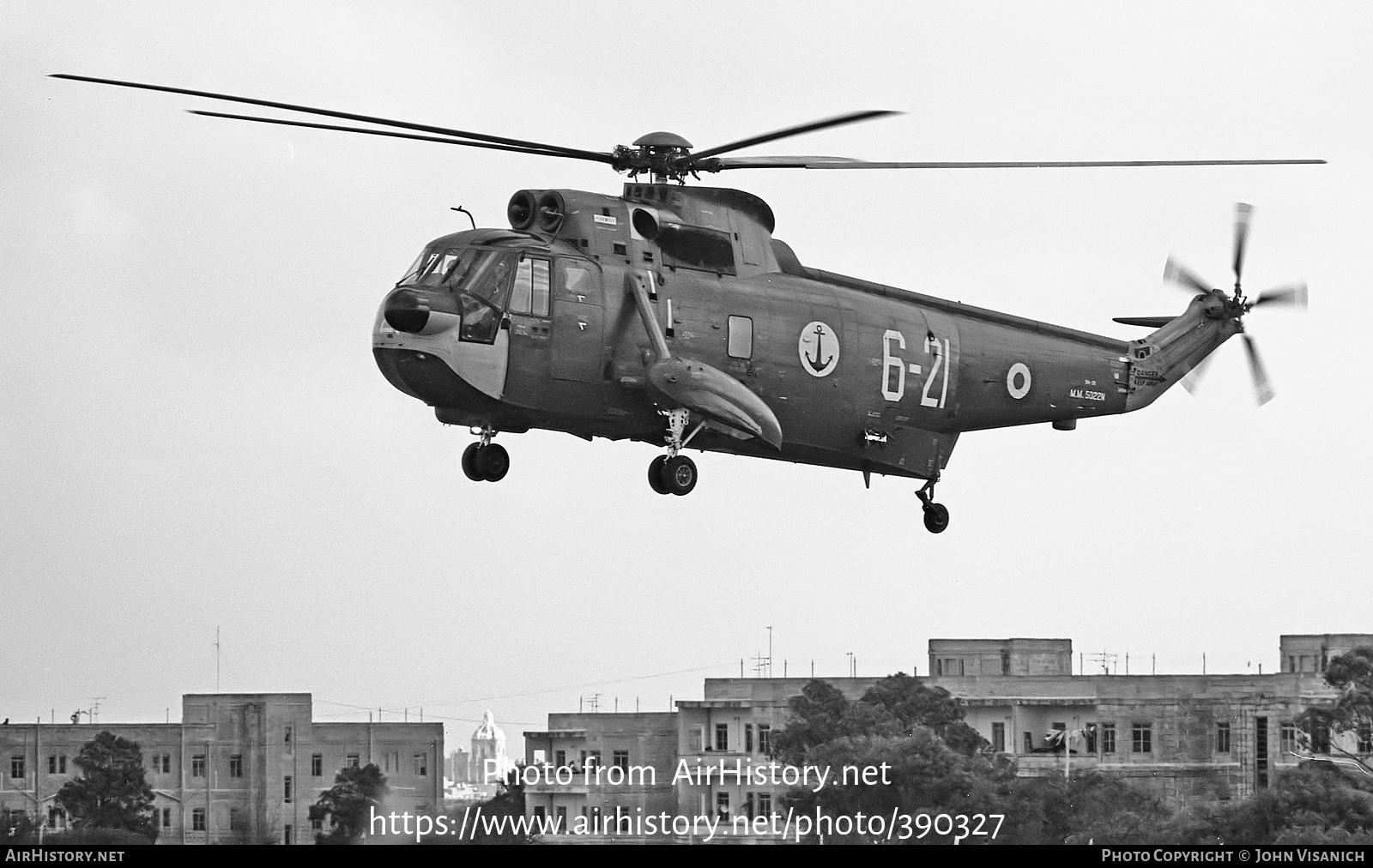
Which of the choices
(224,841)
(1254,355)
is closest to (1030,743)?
(224,841)

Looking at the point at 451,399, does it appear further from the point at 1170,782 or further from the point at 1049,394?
the point at 1170,782

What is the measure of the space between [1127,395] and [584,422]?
13.2m

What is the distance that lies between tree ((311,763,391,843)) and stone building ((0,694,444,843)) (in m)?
1.14

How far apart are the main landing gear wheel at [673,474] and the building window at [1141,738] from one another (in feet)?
193

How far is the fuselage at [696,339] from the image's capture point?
37.1 metres

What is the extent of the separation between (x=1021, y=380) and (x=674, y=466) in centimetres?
878

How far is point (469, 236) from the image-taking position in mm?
37906

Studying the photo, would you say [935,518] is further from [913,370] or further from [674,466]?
[674,466]

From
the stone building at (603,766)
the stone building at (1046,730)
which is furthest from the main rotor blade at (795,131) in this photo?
the stone building at (603,766)

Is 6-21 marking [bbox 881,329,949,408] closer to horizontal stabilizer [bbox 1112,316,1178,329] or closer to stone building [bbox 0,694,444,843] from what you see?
horizontal stabilizer [bbox 1112,316,1178,329]

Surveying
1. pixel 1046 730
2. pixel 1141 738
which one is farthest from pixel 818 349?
pixel 1046 730

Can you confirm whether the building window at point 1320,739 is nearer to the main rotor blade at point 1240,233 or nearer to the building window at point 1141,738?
the building window at point 1141,738

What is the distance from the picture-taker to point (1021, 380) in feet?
146

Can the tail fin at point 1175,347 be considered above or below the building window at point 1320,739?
above
